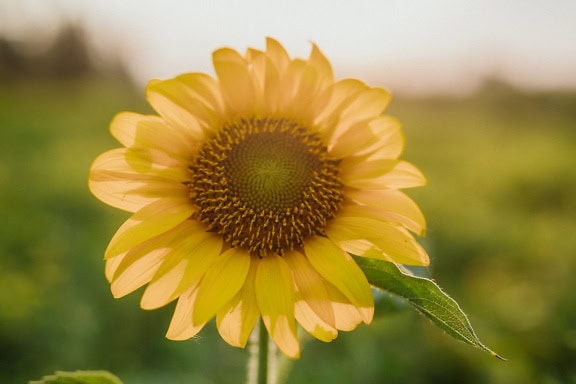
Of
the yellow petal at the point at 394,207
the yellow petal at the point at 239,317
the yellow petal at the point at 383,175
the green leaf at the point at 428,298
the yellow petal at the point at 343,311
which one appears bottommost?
the yellow petal at the point at 343,311

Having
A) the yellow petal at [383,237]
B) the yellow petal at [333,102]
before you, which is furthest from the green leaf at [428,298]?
the yellow petal at [333,102]

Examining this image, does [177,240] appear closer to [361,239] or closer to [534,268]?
[361,239]

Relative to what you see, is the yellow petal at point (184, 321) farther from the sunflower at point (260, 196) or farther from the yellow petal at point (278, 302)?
the yellow petal at point (278, 302)

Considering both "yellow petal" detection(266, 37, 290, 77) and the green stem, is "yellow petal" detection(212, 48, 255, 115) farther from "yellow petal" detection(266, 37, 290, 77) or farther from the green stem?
the green stem

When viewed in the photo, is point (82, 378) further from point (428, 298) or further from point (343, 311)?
point (428, 298)

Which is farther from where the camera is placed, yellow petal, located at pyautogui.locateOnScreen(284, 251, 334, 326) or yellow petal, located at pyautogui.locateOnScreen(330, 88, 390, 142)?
yellow petal, located at pyautogui.locateOnScreen(330, 88, 390, 142)

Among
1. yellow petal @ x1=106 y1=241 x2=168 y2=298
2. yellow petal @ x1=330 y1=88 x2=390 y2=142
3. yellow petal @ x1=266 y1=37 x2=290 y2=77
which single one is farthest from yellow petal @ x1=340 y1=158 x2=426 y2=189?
yellow petal @ x1=106 y1=241 x2=168 y2=298

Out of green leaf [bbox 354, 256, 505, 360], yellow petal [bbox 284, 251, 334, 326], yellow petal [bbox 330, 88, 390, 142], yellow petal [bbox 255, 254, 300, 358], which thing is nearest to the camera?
green leaf [bbox 354, 256, 505, 360]
